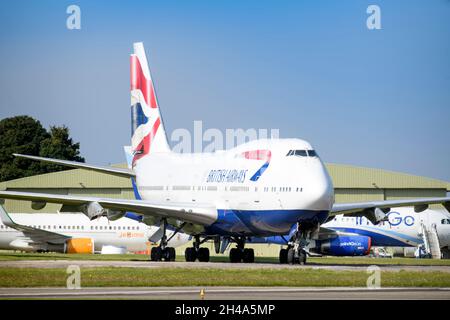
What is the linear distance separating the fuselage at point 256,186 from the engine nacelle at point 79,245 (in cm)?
1957

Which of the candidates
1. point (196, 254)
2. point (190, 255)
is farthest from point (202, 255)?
point (190, 255)

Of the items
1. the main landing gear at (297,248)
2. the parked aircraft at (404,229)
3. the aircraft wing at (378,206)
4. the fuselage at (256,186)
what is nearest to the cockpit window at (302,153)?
the fuselage at (256,186)

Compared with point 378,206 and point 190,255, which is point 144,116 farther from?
point 378,206

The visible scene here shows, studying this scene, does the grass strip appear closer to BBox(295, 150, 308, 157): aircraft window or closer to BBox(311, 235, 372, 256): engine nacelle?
BBox(295, 150, 308, 157): aircraft window

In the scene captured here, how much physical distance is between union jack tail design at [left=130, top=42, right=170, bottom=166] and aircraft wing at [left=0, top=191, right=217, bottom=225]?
9.29m

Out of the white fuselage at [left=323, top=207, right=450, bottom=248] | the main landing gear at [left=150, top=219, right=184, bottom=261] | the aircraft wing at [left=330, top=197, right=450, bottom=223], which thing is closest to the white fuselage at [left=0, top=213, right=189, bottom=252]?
the white fuselage at [left=323, top=207, right=450, bottom=248]

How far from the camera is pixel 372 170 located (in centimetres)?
8150

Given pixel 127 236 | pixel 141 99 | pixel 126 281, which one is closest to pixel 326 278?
pixel 126 281

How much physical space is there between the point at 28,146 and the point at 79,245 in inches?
1905

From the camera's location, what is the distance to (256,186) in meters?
42.7

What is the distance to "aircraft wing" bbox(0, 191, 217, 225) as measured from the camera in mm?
42875
